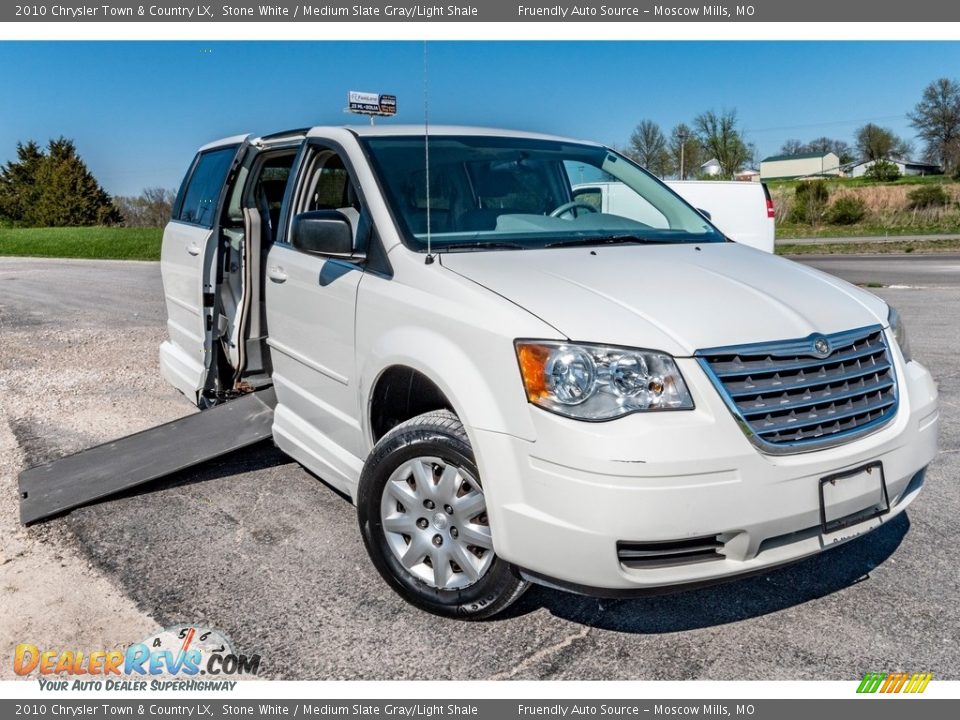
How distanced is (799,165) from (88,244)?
93.5m

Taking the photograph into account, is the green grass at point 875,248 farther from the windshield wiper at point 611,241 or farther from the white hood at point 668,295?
the white hood at point 668,295

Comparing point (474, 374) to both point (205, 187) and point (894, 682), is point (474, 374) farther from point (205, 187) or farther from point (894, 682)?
point (205, 187)

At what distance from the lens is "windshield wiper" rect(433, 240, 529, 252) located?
3.67 meters

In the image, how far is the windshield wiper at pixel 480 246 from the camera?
3.67 m

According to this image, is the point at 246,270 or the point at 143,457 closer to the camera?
the point at 143,457

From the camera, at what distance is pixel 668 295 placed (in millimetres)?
3156

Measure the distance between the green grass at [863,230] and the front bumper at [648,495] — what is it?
36078 mm

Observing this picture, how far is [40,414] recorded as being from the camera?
21.5 feet

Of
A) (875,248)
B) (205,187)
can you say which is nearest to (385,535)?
(205,187)

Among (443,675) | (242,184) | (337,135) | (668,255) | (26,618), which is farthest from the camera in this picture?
(242,184)

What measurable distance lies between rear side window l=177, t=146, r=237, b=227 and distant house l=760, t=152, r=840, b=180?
104922 mm

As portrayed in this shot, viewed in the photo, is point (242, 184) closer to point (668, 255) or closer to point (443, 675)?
point (668, 255)
